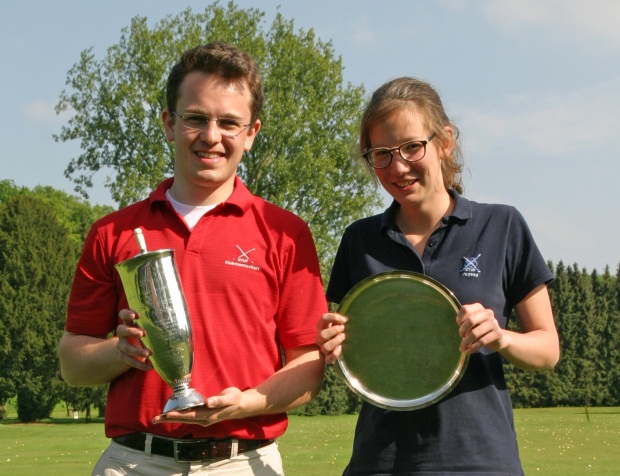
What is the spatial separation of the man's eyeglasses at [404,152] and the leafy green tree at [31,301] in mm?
45467

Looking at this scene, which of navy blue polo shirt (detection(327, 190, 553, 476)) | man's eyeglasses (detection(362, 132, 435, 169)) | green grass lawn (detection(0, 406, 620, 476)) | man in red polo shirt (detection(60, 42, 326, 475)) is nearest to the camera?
navy blue polo shirt (detection(327, 190, 553, 476))

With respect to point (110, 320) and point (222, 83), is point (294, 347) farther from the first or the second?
point (222, 83)

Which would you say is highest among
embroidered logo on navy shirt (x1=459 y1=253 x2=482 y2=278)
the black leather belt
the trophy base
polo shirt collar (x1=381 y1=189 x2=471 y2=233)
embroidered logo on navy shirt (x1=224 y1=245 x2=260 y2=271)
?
polo shirt collar (x1=381 y1=189 x2=471 y2=233)

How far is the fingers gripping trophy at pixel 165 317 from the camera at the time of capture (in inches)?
141

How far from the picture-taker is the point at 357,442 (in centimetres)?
392

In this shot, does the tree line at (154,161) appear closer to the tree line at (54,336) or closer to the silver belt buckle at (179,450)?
the tree line at (54,336)

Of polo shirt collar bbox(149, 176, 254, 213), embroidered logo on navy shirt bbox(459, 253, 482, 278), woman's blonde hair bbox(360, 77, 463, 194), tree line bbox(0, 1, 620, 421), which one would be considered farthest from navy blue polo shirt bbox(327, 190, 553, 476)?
tree line bbox(0, 1, 620, 421)

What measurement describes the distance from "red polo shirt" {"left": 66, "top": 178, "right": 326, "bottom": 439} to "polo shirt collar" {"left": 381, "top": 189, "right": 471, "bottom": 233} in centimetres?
36

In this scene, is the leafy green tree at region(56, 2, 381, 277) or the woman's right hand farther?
the leafy green tree at region(56, 2, 381, 277)

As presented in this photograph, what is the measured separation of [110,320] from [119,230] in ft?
1.32

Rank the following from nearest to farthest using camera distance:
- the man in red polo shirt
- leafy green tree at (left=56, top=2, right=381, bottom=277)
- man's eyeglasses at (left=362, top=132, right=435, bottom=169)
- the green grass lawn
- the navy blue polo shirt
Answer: the navy blue polo shirt → the man in red polo shirt → man's eyeglasses at (left=362, top=132, right=435, bottom=169) → the green grass lawn → leafy green tree at (left=56, top=2, right=381, bottom=277)

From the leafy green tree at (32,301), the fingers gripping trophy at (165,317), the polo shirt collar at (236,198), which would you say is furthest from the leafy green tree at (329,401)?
the fingers gripping trophy at (165,317)

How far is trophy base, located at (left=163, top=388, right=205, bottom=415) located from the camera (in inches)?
137

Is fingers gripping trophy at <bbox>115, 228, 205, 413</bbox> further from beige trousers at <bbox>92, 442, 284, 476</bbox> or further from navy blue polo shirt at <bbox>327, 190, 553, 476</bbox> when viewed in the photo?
navy blue polo shirt at <bbox>327, 190, 553, 476</bbox>
